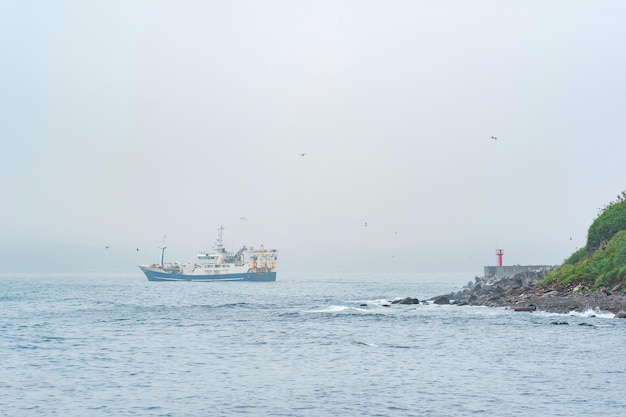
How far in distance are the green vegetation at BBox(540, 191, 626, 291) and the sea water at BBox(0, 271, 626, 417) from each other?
23.3 feet

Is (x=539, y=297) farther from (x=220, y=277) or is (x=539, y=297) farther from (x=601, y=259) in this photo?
(x=220, y=277)

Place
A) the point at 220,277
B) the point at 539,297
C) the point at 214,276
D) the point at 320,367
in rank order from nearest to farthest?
1. the point at 320,367
2. the point at 539,297
3. the point at 214,276
4. the point at 220,277

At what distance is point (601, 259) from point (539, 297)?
237 inches

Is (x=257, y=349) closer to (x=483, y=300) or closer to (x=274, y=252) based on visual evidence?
(x=483, y=300)

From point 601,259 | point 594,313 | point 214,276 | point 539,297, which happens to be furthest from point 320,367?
point 214,276

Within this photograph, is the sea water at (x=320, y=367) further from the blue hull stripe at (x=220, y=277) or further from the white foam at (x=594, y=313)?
the blue hull stripe at (x=220, y=277)

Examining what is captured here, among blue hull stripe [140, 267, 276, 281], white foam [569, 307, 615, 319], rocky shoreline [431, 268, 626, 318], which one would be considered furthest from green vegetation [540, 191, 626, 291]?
blue hull stripe [140, 267, 276, 281]

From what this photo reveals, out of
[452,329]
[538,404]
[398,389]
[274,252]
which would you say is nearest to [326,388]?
[398,389]

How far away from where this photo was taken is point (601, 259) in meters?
56.0

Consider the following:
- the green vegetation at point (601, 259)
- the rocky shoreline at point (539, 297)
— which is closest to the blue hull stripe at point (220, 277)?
the rocky shoreline at point (539, 297)

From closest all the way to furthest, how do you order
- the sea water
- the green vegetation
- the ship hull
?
the sea water
the green vegetation
the ship hull

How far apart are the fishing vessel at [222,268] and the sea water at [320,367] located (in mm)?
106981

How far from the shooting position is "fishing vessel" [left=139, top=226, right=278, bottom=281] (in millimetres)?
154875

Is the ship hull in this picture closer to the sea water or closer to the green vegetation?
the green vegetation
